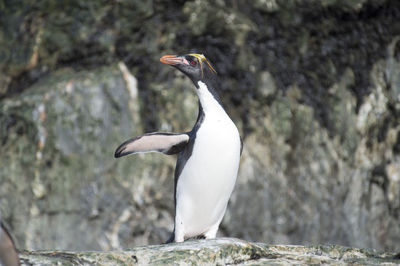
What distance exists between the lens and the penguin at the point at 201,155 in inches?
111

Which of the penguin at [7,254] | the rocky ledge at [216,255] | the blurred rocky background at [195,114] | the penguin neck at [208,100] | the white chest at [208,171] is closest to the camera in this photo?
the penguin at [7,254]

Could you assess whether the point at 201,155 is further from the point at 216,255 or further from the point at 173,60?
the point at 216,255

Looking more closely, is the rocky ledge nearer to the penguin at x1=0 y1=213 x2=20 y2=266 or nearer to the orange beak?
the penguin at x1=0 y1=213 x2=20 y2=266

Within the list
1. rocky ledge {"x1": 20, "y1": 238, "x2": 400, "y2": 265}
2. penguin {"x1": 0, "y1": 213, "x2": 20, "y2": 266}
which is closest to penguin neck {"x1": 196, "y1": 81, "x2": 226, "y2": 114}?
rocky ledge {"x1": 20, "y1": 238, "x2": 400, "y2": 265}

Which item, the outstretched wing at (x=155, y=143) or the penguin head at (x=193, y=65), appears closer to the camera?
the outstretched wing at (x=155, y=143)

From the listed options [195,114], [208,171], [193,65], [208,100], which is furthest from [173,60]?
[195,114]

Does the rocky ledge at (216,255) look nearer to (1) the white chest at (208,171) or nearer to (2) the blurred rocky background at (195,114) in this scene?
(1) the white chest at (208,171)

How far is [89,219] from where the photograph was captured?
531 centimetres

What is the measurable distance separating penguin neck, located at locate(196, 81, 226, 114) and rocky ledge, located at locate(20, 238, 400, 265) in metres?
0.74

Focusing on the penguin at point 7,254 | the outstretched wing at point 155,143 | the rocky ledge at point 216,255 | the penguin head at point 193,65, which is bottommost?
the rocky ledge at point 216,255

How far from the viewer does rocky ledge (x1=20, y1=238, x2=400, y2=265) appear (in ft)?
6.97

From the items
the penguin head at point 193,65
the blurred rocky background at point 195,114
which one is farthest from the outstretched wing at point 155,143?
the blurred rocky background at point 195,114

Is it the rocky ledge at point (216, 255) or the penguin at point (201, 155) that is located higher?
the penguin at point (201, 155)

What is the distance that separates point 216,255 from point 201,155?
0.69 m
